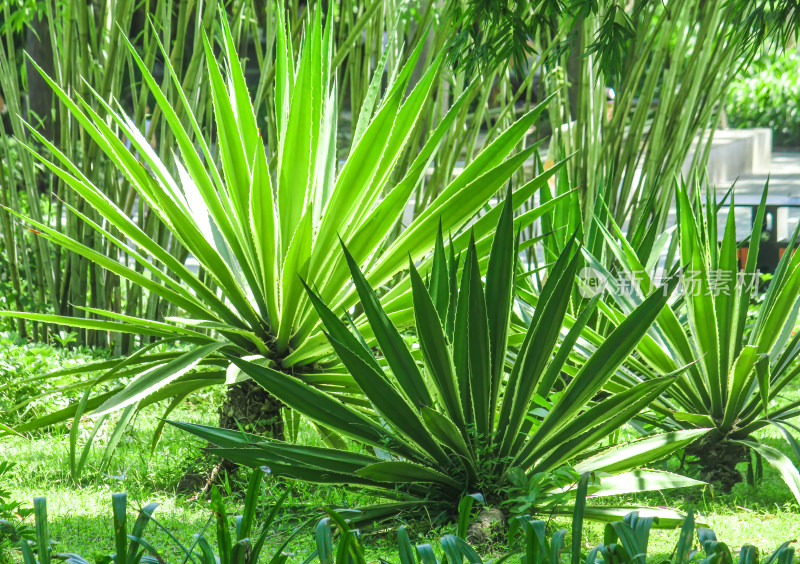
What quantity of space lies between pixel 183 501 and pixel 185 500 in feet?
0.05

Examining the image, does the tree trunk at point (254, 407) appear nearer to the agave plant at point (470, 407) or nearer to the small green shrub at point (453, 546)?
the agave plant at point (470, 407)

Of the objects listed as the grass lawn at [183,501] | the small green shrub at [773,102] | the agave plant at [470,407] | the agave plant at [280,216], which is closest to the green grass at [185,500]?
the grass lawn at [183,501]

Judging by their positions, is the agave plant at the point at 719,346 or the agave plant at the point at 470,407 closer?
the agave plant at the point at 470,407

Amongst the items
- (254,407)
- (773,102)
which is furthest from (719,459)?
(773,102)

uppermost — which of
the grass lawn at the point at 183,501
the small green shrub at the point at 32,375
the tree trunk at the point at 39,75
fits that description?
the tree trunk at the point at 39,75

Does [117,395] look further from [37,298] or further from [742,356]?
[37,298]

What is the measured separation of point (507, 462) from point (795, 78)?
50.5 feet

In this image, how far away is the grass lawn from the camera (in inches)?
89.5

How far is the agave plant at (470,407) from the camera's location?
2156 millimetres

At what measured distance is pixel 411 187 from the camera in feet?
8.64

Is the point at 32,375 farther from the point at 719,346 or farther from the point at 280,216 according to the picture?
the point at 719,346

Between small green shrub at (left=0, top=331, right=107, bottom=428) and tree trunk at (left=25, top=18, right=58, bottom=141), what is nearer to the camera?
small green shrub at (left=0, top=331, right=107, bottom=428)

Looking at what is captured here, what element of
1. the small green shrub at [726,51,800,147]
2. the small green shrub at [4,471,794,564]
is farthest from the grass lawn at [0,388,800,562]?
the small green shrub at [726,51,800,147]

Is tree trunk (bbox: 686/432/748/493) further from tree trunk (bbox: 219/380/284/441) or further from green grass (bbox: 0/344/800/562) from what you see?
tree trunk (bbox: 219/380/284/441)
